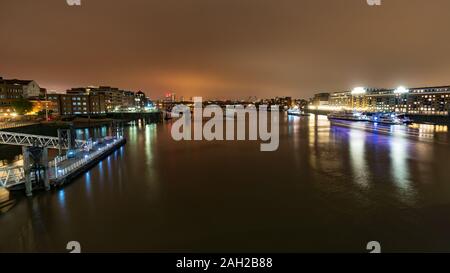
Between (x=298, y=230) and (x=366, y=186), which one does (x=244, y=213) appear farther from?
(x=366, y=186)

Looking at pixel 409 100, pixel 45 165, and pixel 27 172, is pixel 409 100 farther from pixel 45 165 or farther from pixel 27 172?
pixel 27 172

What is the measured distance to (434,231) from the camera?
358 inches

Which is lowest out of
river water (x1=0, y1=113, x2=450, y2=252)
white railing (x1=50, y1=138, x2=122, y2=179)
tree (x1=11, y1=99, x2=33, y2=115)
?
river water (x1=0, y1=113, x2=450, y2=252)

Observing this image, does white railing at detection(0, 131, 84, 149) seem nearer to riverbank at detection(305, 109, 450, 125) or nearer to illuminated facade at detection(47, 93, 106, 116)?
illuminated facade at detection(47, 93, 106, 116)

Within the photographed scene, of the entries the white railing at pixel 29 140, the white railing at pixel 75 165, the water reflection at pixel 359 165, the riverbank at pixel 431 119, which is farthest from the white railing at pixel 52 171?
the riverbank at pixel 431 119

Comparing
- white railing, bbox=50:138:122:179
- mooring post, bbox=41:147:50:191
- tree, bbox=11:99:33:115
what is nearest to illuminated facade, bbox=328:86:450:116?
white railing, bbox=50:138:122:179

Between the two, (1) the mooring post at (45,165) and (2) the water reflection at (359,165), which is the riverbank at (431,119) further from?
(1) the mooring post at (45,165)

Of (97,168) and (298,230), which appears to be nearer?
(298,230)

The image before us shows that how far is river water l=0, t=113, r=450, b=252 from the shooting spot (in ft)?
28.5

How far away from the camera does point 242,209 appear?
11.4 m

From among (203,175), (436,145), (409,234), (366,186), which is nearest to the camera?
(409,234)
